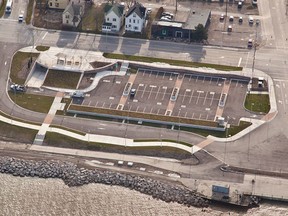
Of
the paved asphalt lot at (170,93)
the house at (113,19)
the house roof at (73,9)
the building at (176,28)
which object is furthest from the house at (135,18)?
the paved asphalt lot at (170,93)

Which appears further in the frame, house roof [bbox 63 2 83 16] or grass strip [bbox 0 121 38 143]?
house roof [bbox 63 2 83 16]

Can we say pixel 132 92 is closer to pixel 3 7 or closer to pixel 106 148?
pixel 106 148

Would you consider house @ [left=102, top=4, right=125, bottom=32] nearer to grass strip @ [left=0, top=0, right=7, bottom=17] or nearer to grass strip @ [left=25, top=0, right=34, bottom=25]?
grass strip @ [left=25, top=0, right=34, bottom=25]

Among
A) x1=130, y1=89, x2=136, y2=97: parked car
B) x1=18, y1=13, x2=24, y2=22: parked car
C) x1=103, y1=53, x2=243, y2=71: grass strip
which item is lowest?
x1=130, y1=89, x2=136, y2=97: parked car

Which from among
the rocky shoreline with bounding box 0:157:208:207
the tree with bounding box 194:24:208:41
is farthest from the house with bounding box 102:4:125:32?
the rocky shoreline with bounding box 0:157:208:207

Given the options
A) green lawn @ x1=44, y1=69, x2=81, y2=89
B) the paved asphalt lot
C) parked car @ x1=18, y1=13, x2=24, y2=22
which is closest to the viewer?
the paved asphalt lot

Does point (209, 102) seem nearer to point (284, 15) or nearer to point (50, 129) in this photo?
point (50, 129)
